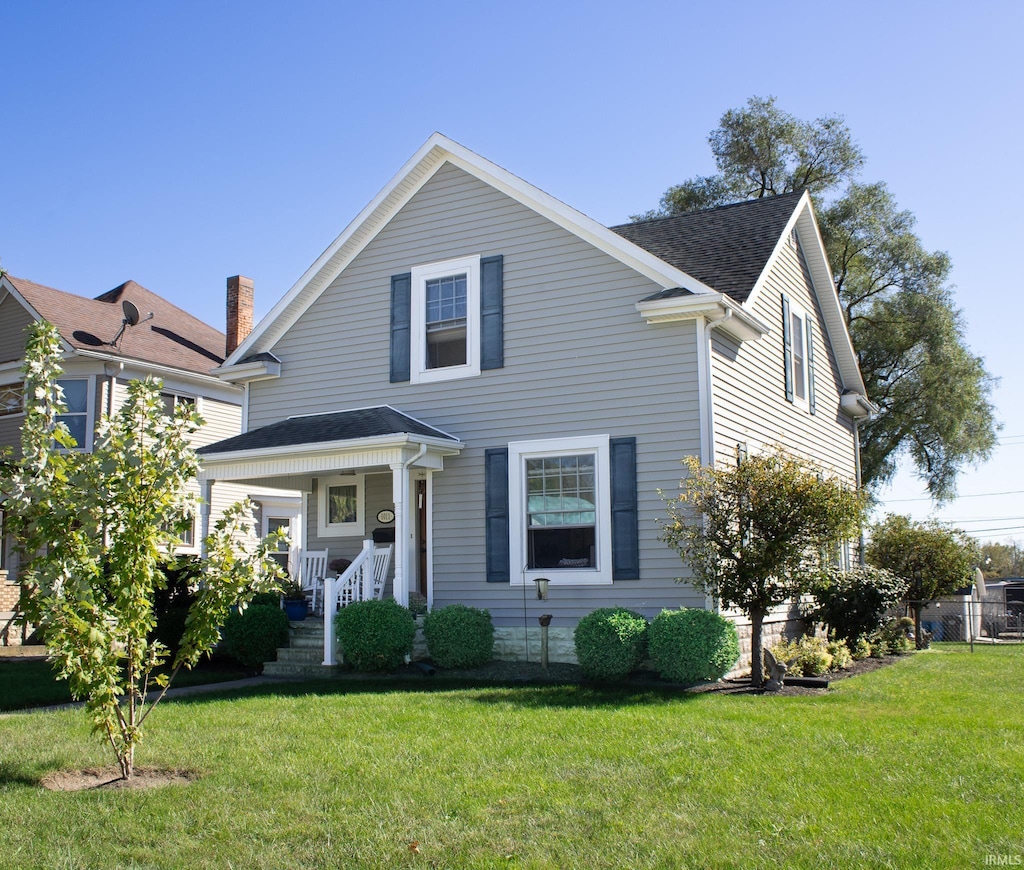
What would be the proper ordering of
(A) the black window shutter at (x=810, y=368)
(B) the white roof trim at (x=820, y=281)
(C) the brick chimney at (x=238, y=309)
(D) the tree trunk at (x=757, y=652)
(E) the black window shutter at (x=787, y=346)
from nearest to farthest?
1. (D) the tree trunk at (x=757, y=652)
2. (B) the white roof trim at (x=820, y=281)
3. (E) the black window shutter at (x=787, y=346)
4. (A) the black window shutter at (x=810, y=368)
5. (C) the brick chimney at (x=238, y=309)

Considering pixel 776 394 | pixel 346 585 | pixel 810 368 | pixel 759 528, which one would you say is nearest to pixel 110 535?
pixel 346 585

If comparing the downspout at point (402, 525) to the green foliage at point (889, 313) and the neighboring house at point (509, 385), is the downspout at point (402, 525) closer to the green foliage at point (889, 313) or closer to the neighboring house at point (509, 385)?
the neighboring house at point (509, 385)

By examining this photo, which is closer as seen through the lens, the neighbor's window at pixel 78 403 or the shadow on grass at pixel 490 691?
the shadow on grass at pixel 490 691

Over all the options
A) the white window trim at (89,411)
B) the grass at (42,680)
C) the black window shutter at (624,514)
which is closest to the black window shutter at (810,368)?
the black window shutter at (624,514)

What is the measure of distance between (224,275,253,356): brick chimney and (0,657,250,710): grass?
10366mm

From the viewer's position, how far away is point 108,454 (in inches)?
261

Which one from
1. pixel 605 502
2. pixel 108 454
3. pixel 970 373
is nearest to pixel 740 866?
pixel 108 454

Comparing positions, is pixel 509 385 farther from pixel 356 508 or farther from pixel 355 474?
pixel 356 508

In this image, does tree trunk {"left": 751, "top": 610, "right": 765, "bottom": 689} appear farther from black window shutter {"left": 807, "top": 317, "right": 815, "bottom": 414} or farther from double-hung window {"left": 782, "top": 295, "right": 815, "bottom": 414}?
black window shutter {"left": 807, "top": 317, "right": 815, "bottom": 414}

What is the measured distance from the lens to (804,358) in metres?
17.5

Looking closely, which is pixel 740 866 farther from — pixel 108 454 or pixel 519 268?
pixel 519 268

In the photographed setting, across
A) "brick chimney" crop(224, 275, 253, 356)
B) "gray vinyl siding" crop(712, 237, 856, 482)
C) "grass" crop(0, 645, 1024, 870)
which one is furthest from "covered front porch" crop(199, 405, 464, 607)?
"brick chimney" crop(224, 275, 253, 356)

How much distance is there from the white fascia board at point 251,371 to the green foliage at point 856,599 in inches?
362

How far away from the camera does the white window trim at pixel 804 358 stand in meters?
16.9
